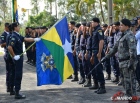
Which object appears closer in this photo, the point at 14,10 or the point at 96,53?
the point at 96,53

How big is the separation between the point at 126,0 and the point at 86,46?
1663 centimetres

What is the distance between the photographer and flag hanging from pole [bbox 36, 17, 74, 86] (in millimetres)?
7246

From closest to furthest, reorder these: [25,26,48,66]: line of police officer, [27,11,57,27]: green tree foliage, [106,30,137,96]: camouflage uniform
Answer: [106,30,137,96]: camouflage uniform, [25,26,48,66]: line of police officer, [27,11,57,27]: green tree foliage

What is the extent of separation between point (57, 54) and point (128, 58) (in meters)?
2.48

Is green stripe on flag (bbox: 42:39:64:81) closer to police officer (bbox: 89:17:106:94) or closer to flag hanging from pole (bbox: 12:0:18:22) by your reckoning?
police officer (bbox: 89:17:106:94)

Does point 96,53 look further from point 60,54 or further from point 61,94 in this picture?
point 61,94

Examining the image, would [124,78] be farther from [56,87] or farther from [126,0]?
[126,0]

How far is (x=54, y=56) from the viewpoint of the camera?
7434mm

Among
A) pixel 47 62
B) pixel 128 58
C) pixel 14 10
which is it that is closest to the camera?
pixel 128 58

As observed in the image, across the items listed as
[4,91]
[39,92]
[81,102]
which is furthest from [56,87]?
[81,102]

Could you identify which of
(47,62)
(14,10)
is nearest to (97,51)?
(47,62)

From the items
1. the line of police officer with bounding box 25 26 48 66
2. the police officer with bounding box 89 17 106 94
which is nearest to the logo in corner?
the police officer with bounding box 89 17 106 94

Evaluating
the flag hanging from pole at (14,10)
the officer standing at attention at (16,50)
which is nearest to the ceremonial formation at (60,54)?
the officer standing at attention at (16,50)

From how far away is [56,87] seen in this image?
8.08 m
